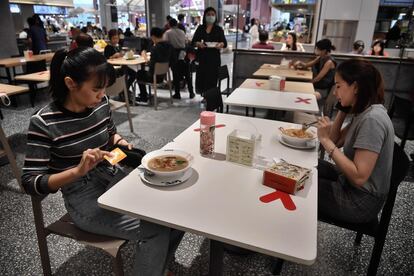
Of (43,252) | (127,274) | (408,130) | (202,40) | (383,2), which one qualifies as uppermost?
(383,2)

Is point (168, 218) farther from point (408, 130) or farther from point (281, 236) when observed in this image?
point (408, 130)

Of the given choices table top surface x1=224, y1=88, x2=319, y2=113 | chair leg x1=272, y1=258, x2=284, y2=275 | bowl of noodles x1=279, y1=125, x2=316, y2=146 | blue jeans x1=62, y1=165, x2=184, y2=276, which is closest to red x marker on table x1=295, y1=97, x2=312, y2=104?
table top surface x1=224, y1=88, x2=319, y2=113

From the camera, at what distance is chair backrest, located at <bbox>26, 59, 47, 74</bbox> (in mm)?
5046

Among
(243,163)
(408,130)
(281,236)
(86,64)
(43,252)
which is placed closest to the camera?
(281,236)

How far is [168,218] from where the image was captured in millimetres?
1045

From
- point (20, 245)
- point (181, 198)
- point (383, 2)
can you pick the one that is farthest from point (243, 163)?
point (383, 2)

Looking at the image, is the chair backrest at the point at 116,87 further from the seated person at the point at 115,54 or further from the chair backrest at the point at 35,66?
the chair backrest at the point at 35,66

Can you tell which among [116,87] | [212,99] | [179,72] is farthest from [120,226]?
[179,72]

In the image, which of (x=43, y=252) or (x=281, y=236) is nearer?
(x=281, y=236)

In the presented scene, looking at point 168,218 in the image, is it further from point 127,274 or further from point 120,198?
point 127,274

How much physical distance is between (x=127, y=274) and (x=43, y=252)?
0.48 m

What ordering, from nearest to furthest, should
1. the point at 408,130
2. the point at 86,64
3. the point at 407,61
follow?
A: the point at 86,64
the point at 408,130
the point at 407,61

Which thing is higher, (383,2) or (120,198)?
(383,2)

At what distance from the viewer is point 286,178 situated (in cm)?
119
